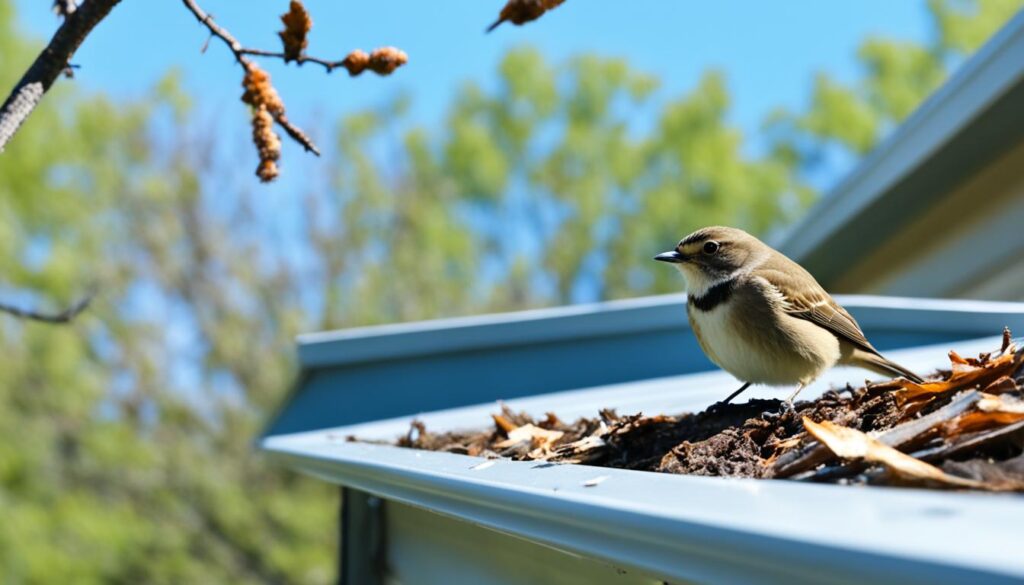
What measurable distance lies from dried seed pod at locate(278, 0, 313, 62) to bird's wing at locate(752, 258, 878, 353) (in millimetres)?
1920

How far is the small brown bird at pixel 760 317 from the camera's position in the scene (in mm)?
3510

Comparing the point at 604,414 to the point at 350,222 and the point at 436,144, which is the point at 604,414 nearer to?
the point at 350,222

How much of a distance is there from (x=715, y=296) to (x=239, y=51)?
1.92 meters

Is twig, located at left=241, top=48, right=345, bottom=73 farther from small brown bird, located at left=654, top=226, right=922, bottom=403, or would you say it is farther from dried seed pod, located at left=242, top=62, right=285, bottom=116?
small brown bird, located at left=654, top=226, right=922, bottom=403

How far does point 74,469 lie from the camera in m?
25.1

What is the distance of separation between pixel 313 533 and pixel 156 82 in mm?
11310

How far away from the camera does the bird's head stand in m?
3.85

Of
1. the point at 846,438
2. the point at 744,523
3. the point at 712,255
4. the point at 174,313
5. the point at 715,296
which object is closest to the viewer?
the point at 744,523

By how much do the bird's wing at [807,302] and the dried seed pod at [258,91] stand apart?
6.20 ft

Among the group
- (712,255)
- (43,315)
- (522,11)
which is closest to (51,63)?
(522,11)

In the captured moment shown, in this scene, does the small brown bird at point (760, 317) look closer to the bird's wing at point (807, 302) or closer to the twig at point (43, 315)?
the bird's wing at point (807, 302)

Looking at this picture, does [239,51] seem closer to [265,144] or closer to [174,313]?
[265,144]

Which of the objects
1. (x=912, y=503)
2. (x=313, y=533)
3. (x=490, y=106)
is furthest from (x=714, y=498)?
(x=490, y=106)

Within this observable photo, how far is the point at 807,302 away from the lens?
3711 mm
